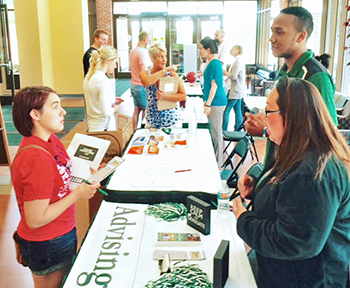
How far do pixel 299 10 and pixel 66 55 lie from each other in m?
8.91

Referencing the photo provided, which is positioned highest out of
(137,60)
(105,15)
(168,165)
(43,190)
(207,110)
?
(105,15)

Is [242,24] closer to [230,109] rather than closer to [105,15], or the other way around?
[105,15]

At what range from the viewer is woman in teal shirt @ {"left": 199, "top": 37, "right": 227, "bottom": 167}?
474 cm

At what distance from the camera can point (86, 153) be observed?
2.16 m

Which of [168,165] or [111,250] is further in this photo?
[168,165]

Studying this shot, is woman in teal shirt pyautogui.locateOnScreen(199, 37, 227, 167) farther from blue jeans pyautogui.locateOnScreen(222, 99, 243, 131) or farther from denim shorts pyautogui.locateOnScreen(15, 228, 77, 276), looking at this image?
denim shorts pyautogui.locateOnScreen(15, 228, 77, 276)

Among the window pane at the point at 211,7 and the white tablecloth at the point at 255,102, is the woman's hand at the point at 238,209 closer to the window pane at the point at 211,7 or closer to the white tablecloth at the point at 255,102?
the white tablecloth at the point at 255,102

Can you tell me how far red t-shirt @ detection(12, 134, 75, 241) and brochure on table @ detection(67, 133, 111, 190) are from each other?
127 millimetres

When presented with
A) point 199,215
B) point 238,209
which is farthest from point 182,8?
point 238,209

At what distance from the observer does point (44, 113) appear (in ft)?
5.68

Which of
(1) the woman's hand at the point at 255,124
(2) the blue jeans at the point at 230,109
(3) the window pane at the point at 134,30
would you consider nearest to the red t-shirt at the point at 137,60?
(2) the blue jeans at the point at 230,109

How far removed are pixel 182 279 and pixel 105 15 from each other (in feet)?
52.7

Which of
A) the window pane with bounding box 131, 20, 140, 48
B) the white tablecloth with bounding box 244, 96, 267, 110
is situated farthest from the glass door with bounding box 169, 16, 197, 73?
the white tablecloth with bounding box 244, 96, 267, 110

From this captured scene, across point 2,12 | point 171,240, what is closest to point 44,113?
point 171,240
